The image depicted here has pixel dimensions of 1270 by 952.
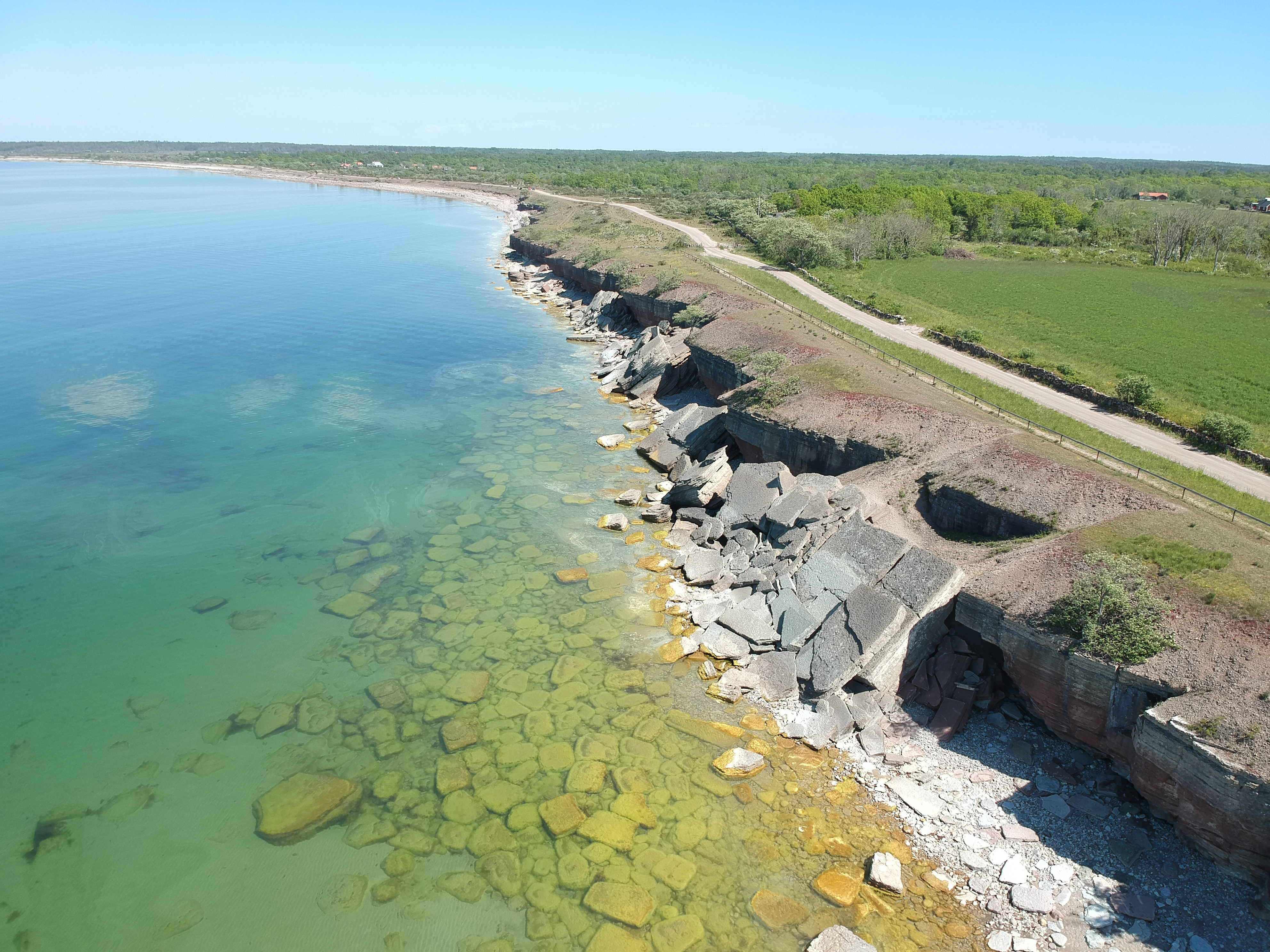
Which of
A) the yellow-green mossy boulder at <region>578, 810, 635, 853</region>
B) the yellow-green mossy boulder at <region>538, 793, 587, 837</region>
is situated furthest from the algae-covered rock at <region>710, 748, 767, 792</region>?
the yellow-green mossy boulder at <region>538, 793, 587, 837</region>

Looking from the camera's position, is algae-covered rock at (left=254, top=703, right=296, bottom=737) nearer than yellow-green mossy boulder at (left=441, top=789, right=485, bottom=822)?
No

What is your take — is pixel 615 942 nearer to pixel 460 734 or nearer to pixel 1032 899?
pixel 460 734

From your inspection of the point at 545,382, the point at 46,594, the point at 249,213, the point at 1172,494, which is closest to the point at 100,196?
the point at 249,213

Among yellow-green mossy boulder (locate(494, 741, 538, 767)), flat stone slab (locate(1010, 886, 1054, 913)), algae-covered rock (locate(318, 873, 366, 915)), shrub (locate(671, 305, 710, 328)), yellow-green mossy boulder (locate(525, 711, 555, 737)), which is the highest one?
shrub (locate(671, 305, 710, 328))

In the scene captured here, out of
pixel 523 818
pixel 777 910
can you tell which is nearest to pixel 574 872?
pixel 523 818

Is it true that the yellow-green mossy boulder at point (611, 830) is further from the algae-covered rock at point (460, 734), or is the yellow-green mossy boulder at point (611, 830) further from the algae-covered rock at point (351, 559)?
the algae-covered rock at point (351, 559)

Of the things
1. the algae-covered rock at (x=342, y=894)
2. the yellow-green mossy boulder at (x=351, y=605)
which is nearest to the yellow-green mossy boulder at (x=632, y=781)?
the algae-covered rock at (x=342, y=894)

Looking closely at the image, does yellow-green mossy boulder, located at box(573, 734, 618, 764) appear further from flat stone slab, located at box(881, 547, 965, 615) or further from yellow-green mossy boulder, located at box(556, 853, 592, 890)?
flat stone slab, located at box(881, 547, 965, 615)
